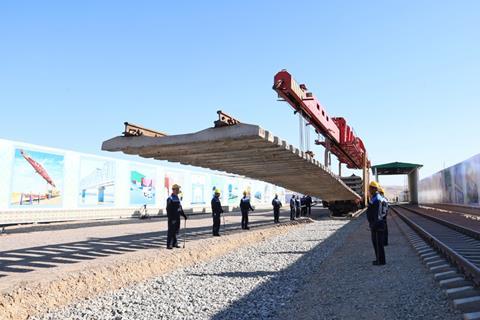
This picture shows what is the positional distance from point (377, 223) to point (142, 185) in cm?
2380

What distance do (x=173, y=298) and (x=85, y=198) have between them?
19516 millimetres

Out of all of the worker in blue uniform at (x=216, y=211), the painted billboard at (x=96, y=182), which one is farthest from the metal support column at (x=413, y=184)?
the worker in blue uniform at (x=216, y=211)

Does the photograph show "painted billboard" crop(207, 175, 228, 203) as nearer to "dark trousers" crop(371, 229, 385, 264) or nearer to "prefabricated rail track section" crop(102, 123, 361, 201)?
"prefabricated rail track section" crop(102, 123, 361, 201)

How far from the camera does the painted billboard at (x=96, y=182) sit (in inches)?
930

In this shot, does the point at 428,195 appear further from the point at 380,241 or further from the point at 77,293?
the point at 77,293

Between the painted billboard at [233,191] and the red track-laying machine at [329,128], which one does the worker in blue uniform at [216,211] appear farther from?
the painted billboard at [233,191]

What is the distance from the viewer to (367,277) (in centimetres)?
707

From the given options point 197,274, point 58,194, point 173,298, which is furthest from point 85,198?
point 173,298

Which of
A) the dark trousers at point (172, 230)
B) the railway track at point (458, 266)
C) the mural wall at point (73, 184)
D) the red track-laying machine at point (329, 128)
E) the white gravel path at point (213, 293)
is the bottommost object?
the white gravel path at point (213, 293)

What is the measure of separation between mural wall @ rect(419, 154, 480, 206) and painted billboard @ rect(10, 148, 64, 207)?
86.3 ft

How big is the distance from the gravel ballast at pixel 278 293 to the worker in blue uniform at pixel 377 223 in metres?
0.29

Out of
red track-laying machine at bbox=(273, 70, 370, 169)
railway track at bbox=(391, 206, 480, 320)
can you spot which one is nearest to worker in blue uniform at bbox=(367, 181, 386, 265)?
railway track at bbox=(391, 206, 480, 320)

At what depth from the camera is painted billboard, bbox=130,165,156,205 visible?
93.3ft

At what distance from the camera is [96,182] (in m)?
24.6
